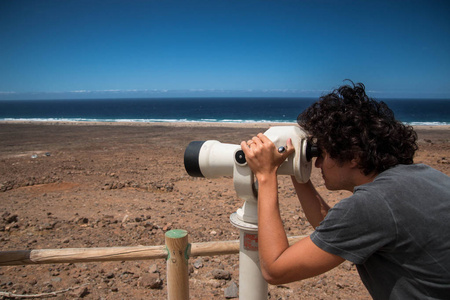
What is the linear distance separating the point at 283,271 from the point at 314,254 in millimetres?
138

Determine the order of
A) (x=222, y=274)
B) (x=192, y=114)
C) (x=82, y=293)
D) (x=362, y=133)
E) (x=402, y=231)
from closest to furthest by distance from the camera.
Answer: (x=402, y=231) < (x=362, y=133) < (x=82, y=293) < (x=222, y=274) < (x=192, y=114)

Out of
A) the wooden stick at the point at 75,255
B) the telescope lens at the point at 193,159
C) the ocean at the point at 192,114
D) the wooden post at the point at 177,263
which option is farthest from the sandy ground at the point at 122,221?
the ocean at the point at 192,114

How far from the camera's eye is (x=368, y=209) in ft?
3.55

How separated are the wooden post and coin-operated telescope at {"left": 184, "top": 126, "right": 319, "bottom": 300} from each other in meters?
0.47

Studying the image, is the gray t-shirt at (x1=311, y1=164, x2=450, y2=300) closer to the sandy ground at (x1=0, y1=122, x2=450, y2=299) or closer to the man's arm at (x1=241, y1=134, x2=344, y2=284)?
the man's arm at (x1=241, y1=134, x2=344, y2=284)

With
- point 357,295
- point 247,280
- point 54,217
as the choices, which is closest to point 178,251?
point 247,280

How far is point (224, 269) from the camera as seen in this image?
3.49 meters

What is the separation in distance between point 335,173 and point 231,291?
206cm

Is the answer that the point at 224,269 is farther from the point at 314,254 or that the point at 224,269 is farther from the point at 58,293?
the point at 314,254

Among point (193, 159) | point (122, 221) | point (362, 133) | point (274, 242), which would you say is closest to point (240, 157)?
point (193, 159)

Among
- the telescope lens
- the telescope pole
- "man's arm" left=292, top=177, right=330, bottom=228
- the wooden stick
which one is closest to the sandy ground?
the wooden stick

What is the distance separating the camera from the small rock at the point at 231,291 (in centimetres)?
300

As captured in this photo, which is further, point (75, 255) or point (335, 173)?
point (75, 255)

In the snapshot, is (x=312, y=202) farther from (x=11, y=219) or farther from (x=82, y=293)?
(x=11, y=219)
